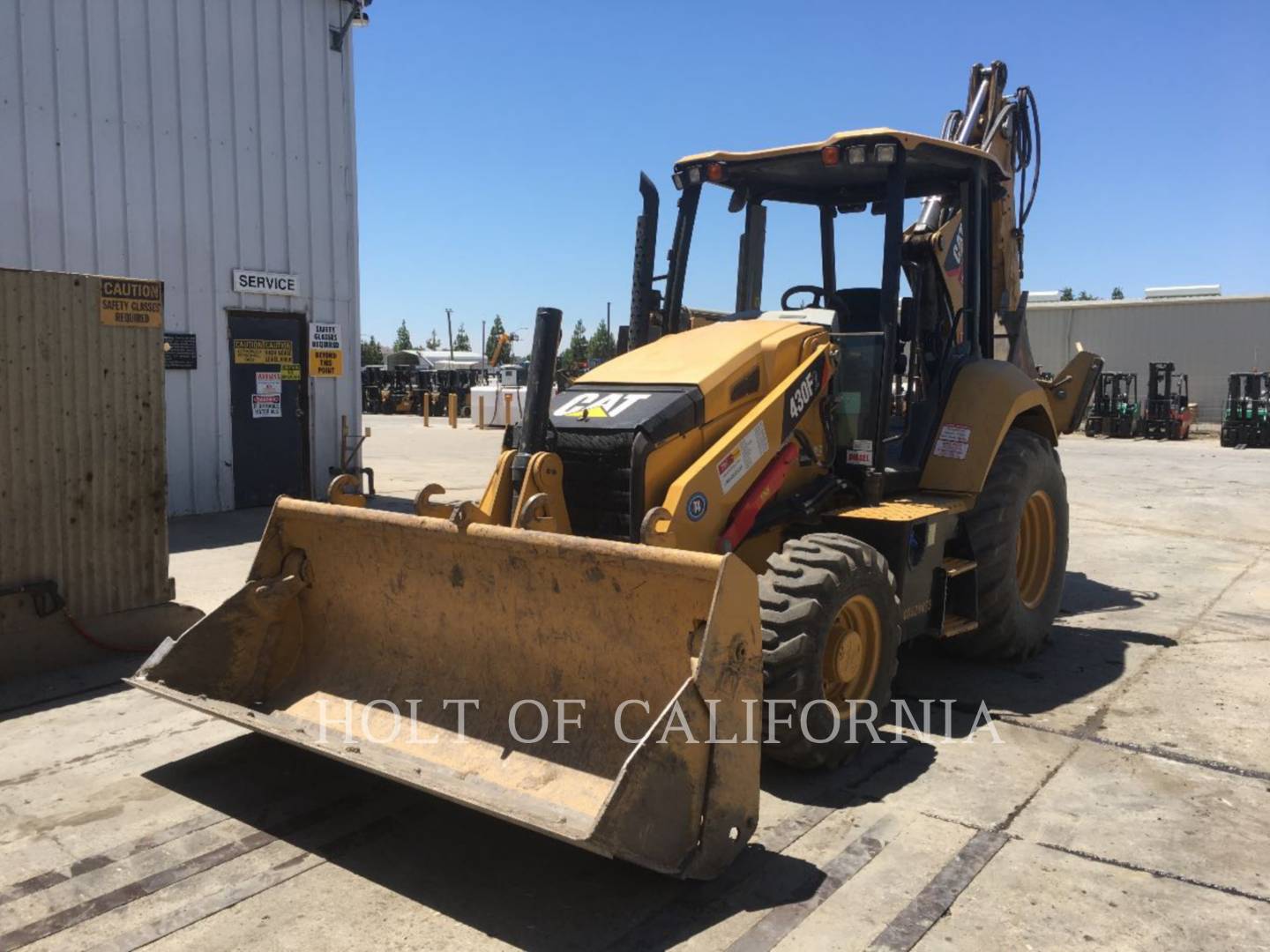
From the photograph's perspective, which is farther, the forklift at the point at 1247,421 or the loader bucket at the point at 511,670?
the forklift at the point at 1247,421

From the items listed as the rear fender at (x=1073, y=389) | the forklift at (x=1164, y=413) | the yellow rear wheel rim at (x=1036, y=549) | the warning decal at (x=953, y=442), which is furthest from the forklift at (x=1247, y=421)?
the warning decal at (x=953, y=442)

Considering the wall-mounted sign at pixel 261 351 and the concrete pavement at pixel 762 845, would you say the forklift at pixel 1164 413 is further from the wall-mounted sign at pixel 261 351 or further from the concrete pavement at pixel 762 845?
the concrete pavement at pixel 762 845

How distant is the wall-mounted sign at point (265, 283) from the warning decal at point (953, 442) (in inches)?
333

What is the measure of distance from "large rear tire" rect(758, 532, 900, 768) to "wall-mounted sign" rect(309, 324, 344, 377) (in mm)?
9146

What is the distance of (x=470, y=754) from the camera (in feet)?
13.9

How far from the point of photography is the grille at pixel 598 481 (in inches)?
190

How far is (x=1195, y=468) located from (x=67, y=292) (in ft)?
69.5

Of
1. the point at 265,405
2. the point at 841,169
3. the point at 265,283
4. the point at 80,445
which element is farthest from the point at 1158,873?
the point at 265,283

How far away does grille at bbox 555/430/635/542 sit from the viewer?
482cm

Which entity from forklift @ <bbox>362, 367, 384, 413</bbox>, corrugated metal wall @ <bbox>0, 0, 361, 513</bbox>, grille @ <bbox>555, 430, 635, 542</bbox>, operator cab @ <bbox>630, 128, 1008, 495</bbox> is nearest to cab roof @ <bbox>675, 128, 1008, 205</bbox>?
operator cab @ <bbox>630, 128, 1008, 495</bbox>

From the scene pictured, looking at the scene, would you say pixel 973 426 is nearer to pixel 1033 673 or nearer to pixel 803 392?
pixel 803 392

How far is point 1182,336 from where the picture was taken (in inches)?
1467

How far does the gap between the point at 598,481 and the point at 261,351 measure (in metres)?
8.27

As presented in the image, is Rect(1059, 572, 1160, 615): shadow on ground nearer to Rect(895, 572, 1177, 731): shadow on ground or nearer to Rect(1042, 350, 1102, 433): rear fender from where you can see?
Rect(895, 572, 1177, 731): shadow on ground
